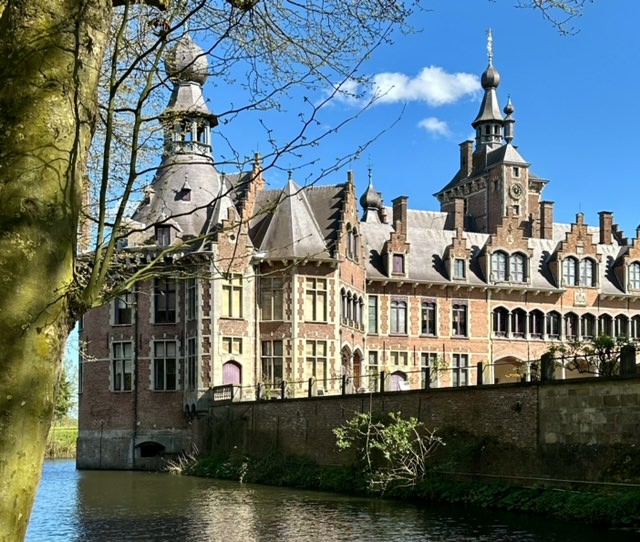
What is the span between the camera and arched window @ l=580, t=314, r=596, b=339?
4206cm

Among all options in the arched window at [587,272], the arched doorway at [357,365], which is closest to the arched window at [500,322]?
the arched window at [587,272]

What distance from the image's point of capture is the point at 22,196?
2.73 meters

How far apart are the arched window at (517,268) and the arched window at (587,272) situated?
2956 millimetres

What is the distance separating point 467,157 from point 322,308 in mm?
23877

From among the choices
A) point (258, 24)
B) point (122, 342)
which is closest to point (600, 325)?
point (122, 342)

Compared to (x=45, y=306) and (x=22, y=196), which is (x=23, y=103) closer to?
(x=22, y=196)

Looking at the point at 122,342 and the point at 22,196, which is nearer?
the point at 22,196

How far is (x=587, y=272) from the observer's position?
4216 cm

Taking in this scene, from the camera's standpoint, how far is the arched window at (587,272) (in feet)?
138

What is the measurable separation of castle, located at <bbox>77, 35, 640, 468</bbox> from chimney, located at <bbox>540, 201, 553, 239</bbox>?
62mm

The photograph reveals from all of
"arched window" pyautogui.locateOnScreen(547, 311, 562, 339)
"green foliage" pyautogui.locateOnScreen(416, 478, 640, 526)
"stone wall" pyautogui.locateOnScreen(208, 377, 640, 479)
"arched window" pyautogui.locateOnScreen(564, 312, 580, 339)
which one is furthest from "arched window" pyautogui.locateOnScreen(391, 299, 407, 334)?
"green foliage" pyautogui.locateOnScreen(416, 478, 640, 526)

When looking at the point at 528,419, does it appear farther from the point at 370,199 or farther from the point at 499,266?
the point at 370,199

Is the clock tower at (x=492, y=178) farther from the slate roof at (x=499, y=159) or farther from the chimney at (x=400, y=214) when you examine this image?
the chimney at (x=400, y=214)

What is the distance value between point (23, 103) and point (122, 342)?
106 ft
